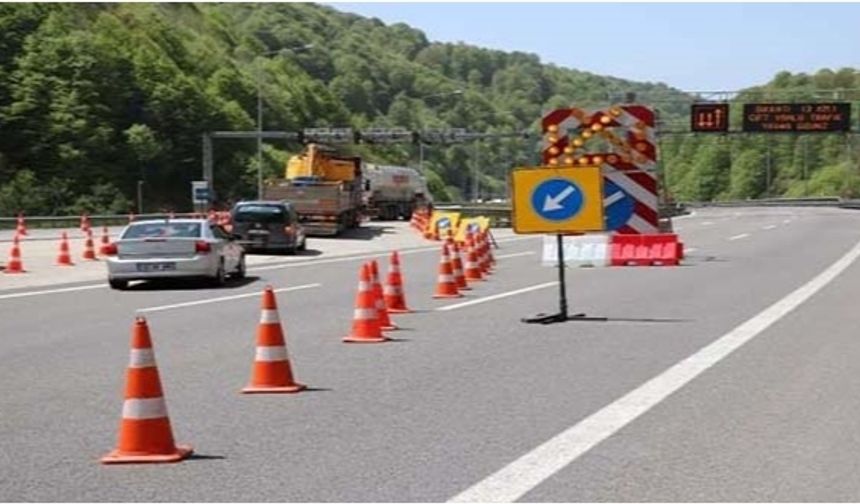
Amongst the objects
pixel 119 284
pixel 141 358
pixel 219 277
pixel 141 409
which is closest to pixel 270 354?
pixel 141 358

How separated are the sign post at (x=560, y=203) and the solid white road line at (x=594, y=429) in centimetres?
222

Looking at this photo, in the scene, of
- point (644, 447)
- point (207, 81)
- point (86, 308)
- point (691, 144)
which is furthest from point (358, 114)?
point (644, 447)

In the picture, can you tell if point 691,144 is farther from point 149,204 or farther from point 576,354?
point 576,354

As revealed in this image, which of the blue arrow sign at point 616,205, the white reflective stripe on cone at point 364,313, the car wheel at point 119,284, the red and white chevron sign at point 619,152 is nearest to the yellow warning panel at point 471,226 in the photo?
the blue arrow sign at point 616,205

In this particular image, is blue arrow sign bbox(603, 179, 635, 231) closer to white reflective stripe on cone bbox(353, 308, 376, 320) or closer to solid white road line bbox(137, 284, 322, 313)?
solid white road line bbox(137, 284, 322, 313)

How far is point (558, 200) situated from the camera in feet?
55.6

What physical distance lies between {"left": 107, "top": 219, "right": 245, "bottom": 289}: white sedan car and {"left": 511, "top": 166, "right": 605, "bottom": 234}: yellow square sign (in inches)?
327

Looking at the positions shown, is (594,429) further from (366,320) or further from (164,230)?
(164,230)

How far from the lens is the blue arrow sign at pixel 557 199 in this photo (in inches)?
663

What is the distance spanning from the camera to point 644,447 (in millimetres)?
8336

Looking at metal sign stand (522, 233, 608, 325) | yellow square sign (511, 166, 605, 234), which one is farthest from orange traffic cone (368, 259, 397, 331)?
yellow square sign (511, 166, 605, 234)

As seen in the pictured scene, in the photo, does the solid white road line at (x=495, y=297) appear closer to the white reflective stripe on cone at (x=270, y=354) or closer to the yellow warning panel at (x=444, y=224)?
the white reflective stripe on cone at (x=270, y=354)

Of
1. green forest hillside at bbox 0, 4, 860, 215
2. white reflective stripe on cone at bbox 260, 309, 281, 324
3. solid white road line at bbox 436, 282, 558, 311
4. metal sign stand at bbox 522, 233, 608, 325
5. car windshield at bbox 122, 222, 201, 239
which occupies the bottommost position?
solid white road line at bbox 436, 282, 558, 311

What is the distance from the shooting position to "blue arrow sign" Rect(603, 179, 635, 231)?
2577 centimetres
